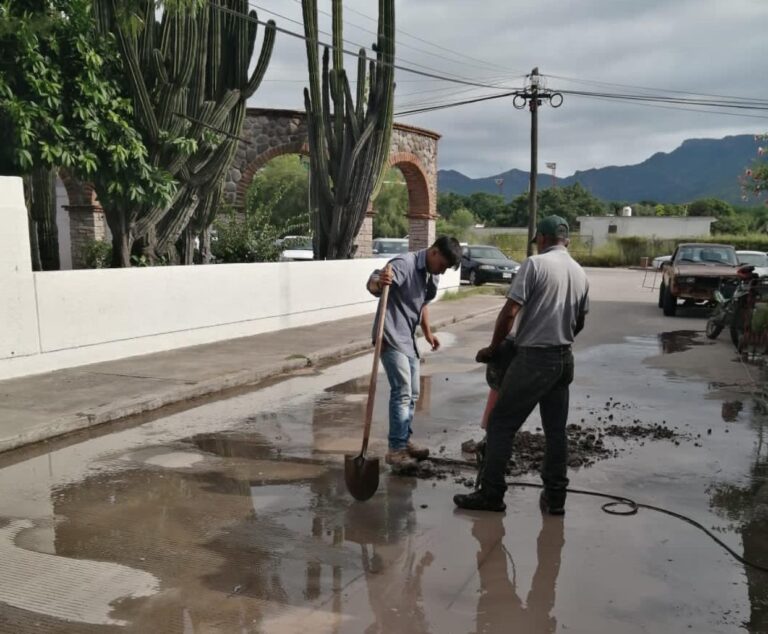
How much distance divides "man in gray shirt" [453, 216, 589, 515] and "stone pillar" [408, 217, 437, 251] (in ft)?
64.7

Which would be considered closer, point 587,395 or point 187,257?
point 587,395

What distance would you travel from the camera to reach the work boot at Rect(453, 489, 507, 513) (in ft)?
15.3

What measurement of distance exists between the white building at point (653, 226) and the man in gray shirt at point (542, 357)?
57.3 metres

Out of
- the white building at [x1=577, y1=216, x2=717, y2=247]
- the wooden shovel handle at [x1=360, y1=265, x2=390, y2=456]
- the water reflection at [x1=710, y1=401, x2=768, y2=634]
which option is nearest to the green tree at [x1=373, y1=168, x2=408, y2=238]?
the white building at [x1=577, y1=216, x2=717, y2=247]

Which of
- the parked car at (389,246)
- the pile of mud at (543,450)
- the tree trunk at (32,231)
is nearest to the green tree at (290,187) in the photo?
the parked car at (389,246)

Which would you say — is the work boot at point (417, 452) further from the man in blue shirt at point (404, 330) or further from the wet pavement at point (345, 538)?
the wet pavement at point (345, 538)

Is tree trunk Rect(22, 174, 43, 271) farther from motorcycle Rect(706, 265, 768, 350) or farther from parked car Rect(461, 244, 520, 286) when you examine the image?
parked car Rect(461, 244, 520, 286)

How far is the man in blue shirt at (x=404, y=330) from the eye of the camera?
5.39 metres

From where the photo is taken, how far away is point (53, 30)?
9.09 meters

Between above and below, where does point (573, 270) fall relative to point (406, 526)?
above

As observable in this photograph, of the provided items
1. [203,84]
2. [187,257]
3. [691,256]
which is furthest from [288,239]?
[691,256]

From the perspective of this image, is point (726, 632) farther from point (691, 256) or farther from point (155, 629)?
point (691, 256)

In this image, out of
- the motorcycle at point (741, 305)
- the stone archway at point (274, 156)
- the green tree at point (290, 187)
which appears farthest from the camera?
→ the green tree at point (290, 187)

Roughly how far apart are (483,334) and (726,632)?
418 inches
